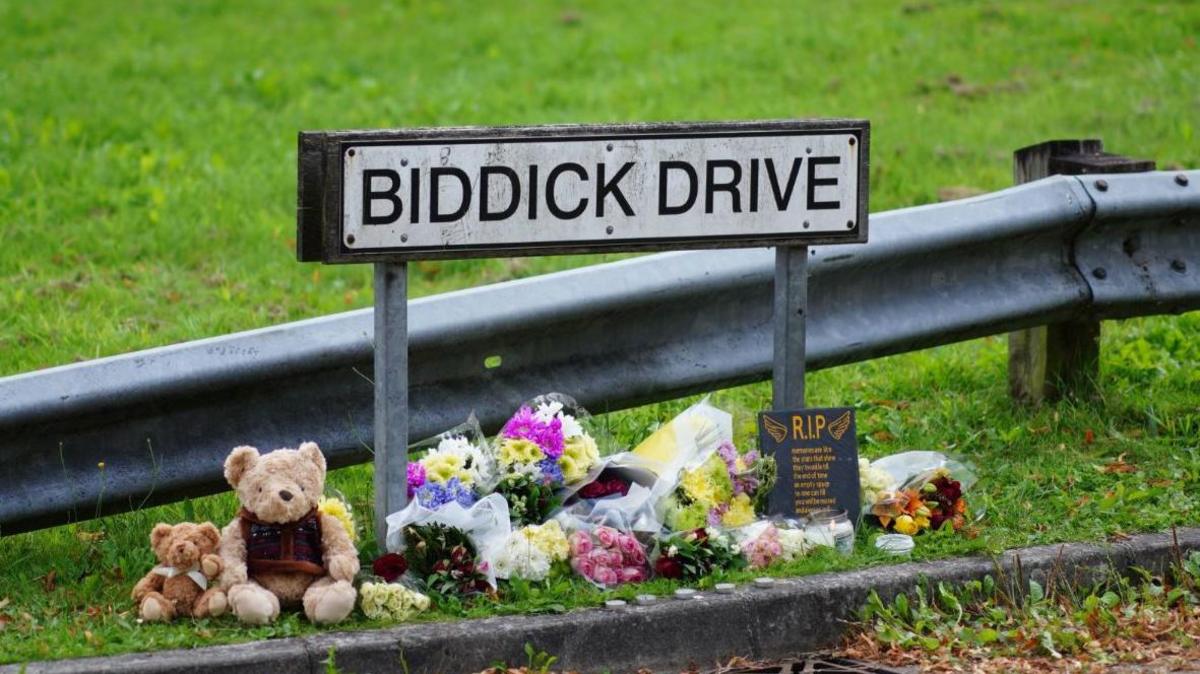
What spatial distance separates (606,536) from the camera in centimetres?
424

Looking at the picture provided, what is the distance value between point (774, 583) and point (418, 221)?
133 centimetres

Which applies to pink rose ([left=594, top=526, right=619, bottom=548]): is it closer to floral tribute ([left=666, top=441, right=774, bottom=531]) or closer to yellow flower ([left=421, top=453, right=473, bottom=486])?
floral tribute ([left=666, top=441, right=774, bottom=531])

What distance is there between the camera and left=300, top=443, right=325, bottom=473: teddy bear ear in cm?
406

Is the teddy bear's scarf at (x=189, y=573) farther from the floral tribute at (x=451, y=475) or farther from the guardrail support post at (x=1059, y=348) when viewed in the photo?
the guardrail support post at (x=1059, y=348)

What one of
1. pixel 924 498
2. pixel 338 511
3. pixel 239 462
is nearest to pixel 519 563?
pixel 338 511

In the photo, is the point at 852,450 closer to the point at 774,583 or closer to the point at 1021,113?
the point at 774,583

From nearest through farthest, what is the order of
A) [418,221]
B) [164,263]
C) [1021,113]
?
[418,221]
[164,263]
[1021,113]

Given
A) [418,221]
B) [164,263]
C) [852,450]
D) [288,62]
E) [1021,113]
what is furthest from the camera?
[288,62]

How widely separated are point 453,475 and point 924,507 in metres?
1.38

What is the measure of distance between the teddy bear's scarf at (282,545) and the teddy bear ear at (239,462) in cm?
9

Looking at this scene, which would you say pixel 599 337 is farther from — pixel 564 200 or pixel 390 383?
pixel 390 383

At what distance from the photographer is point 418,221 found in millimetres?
4168

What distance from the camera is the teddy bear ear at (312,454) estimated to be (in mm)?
4059

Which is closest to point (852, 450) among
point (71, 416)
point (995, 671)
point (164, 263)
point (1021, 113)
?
point (995, 671)
